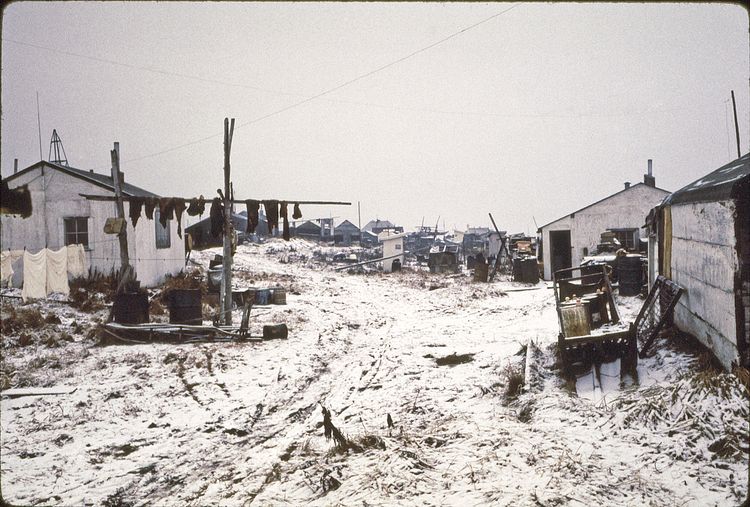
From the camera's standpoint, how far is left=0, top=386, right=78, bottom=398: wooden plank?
24.0 ft

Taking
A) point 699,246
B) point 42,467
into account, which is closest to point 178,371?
point 42,467

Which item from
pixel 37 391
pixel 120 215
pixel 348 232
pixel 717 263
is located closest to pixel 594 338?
pixel 717 263

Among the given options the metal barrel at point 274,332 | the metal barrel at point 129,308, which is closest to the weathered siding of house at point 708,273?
the metal barrel at point 274,332

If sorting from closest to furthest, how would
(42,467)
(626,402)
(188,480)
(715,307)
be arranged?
(188,480) < (42,467) < (626,402) < (715,307)

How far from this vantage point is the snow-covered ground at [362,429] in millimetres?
4281

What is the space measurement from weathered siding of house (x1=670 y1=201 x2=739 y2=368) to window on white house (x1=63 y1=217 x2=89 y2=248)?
1915 cm

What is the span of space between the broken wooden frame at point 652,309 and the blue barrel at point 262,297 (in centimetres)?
1197

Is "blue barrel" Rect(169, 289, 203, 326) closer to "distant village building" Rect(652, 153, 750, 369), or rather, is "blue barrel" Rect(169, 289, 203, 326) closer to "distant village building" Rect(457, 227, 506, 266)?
"distant village building" Rect(652, 153, 750, 369)

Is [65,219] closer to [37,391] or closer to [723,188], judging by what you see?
[37,391]

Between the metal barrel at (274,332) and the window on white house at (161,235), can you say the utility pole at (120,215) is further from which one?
the window on white house at (161,235)

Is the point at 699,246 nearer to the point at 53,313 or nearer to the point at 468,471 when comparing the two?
the point at 468,471

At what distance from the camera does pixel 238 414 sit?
673cm

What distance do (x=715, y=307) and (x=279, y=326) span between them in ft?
28.4

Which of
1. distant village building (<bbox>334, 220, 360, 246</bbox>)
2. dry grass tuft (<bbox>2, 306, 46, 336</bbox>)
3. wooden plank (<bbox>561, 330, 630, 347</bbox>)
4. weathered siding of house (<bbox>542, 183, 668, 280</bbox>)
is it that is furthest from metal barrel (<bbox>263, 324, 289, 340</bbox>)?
distant village building (<bbox>334, 220, 360, 246</bbox>)
